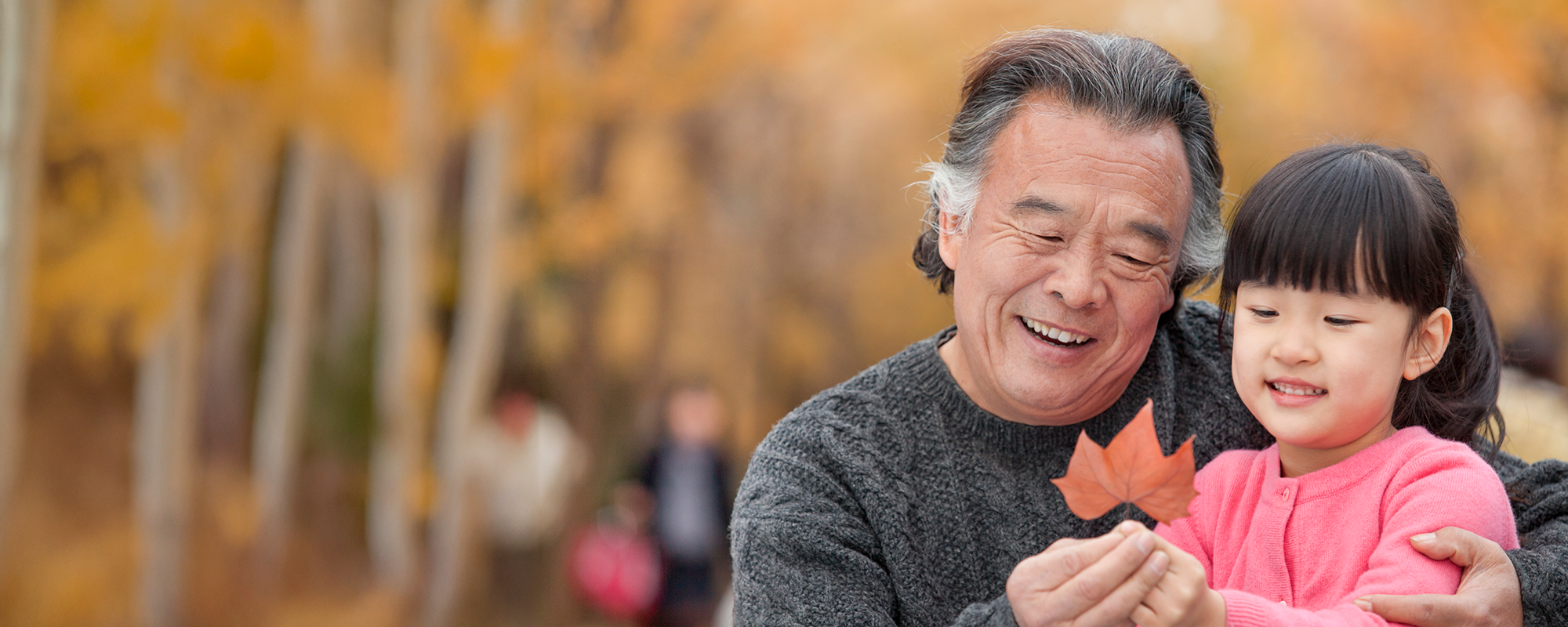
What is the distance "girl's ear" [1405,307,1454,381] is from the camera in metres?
1.27

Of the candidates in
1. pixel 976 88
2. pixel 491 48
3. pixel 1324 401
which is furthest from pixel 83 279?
pixel 1324 401

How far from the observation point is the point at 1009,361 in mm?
1510

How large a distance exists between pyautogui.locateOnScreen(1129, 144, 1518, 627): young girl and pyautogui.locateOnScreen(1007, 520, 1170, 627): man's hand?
215mm

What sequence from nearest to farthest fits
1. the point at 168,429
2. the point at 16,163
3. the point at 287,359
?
the point at 16,163, the point at 168,429, the point at 287,359

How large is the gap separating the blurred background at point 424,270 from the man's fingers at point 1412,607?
3110 millimetres

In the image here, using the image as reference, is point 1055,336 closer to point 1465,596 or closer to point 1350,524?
point 1350,524

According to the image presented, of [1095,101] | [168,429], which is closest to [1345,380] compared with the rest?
[1095,101]

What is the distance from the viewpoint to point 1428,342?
1285 millimetres

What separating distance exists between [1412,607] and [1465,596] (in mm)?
95

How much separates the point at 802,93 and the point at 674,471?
6.53 metres

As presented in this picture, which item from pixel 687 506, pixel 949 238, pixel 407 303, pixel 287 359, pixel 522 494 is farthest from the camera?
pixel 522 494

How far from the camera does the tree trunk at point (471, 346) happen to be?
6.82 metres

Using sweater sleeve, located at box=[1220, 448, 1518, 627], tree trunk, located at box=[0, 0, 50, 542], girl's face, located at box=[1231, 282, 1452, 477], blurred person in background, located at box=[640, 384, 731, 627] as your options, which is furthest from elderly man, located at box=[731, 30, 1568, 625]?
blurred person in background, located at box=[640, 384, 731, 627]

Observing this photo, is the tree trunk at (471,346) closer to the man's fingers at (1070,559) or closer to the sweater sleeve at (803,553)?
the sweater sleeve at (803,553)
